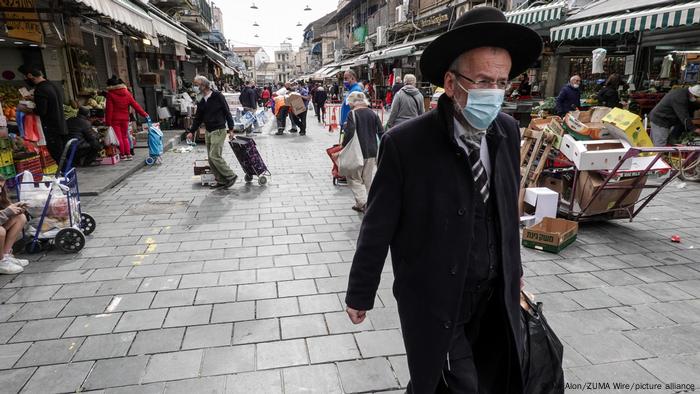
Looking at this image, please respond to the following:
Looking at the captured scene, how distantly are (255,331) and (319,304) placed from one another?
0.63 meters

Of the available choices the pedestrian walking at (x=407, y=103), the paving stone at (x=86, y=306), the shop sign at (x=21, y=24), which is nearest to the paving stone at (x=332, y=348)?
the paving stone at (x=86, y=306)

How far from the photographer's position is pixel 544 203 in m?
5.45

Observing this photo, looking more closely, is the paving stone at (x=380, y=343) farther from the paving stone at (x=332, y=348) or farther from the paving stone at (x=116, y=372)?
the paving stone at (x=116, y=372)

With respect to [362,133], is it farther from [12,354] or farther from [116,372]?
[12,354]

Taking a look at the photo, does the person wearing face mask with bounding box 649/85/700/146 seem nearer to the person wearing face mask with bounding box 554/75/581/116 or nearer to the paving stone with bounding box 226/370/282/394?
the person wearing face mask with bounding box 554/75/581/116

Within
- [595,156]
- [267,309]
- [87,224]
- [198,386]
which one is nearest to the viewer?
[198,386]

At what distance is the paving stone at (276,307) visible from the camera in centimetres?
359

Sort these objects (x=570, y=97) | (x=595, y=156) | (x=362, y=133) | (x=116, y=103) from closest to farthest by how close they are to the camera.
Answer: (x=595, y=156)
(x=362, y=133)
(x=116, y=103)
(x=570, y=97)

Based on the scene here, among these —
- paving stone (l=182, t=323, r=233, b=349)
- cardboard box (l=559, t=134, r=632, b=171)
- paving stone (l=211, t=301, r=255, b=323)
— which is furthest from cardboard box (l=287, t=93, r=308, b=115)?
paving stone (l=182, t=323, r=233, b=349)

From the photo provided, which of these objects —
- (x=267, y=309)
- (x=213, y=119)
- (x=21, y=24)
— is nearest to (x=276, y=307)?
(x=267, y=309)

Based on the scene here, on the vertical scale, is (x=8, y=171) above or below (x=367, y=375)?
above

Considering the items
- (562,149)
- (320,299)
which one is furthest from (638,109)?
(320,299)

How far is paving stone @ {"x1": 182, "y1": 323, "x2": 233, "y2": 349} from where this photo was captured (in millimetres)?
3158

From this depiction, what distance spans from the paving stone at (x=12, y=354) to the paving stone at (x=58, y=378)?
0.66ft
